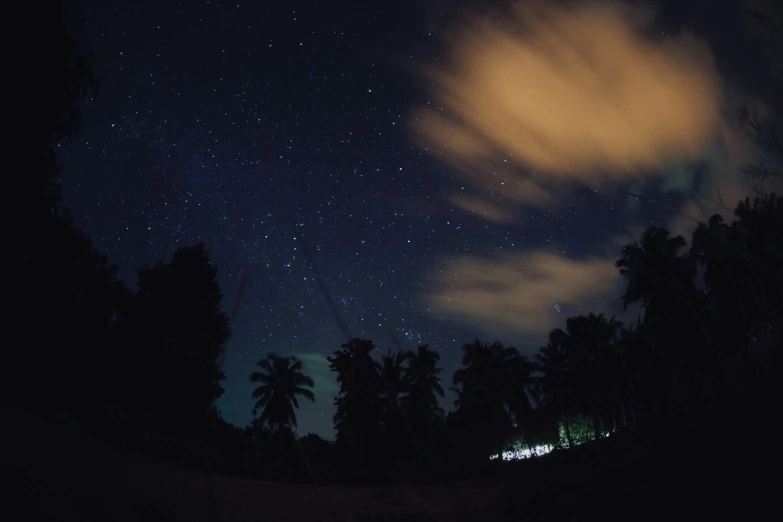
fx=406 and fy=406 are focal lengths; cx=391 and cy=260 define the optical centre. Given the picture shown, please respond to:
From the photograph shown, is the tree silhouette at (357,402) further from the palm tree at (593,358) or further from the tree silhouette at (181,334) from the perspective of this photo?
the palm tree at (593,358)

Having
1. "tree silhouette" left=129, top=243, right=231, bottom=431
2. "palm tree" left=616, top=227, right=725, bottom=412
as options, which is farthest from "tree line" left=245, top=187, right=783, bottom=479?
"tree silhouette" left=129, top=243, right=231, bottom=431

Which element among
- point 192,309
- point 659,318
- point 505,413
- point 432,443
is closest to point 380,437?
point 432,443

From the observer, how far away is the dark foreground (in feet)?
19.5

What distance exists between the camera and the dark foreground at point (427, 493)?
5.93 metres

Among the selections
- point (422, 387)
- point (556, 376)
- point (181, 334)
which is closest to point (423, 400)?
point (422, 387)

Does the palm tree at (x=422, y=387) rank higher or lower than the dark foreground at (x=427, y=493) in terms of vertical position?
higher

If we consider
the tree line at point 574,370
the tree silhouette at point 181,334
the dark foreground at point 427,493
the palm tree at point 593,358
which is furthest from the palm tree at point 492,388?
the dark foreground at point 427,493

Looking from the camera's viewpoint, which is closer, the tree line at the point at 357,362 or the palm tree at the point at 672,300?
the tree line at the point at 357,362

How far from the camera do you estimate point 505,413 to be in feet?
150

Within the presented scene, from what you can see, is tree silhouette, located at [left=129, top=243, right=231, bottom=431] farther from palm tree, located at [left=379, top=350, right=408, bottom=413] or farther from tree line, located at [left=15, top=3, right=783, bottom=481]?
palm tree, located at [left=379, top=350, right=408, bottom=413]

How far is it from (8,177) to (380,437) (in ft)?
124

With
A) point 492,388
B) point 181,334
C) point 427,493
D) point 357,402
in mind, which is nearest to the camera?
point 427,493

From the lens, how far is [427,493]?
42.1 feet

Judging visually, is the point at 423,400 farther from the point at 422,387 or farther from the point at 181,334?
the point at 181,334
